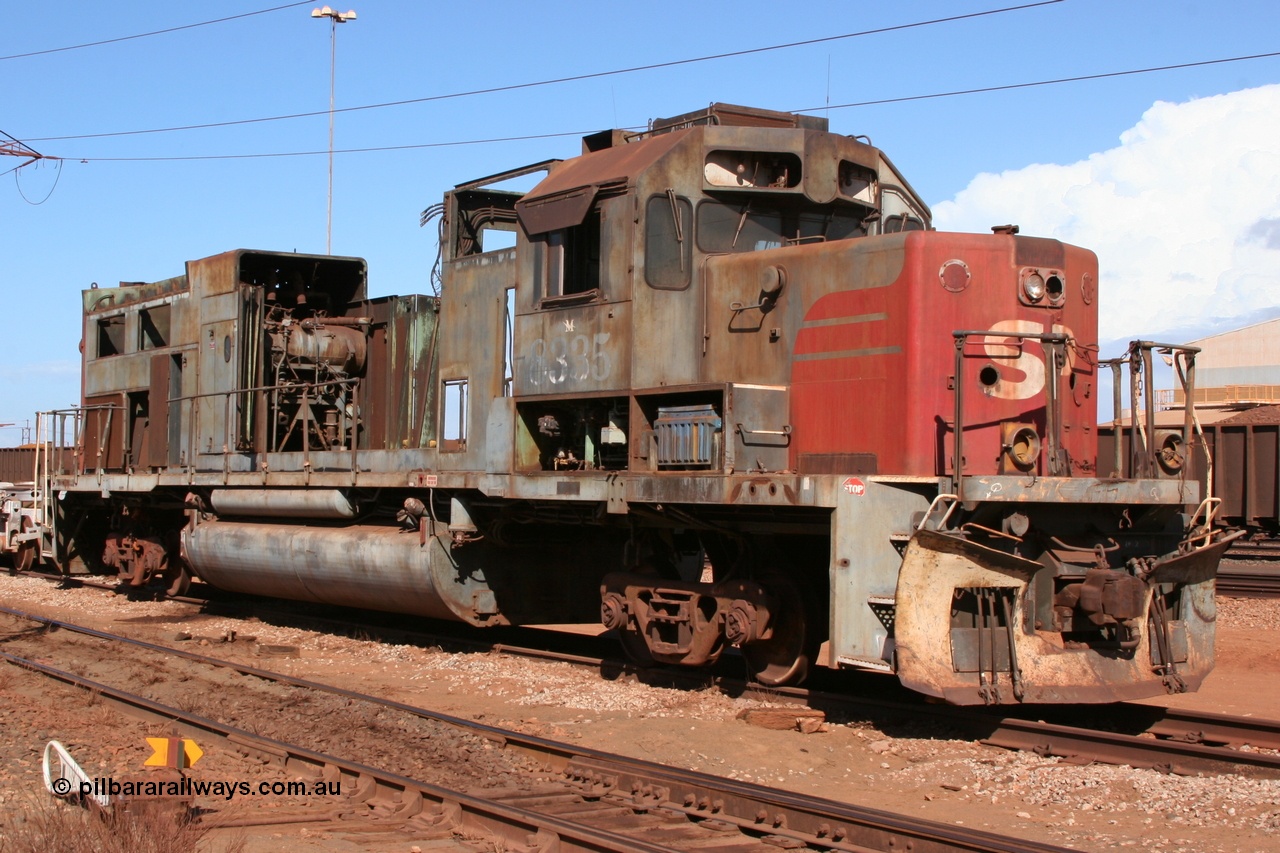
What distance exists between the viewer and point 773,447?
871cm

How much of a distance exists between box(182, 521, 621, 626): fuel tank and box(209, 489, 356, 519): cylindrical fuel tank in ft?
0.57

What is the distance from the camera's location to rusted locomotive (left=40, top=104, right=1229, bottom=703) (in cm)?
766

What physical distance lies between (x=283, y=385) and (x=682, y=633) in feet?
19.4

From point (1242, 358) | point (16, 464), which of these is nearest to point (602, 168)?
point (16, 464)

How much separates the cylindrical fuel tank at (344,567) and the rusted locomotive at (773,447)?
0.04 meters

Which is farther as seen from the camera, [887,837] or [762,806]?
[762,806]

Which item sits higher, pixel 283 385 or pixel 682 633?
pixel 283 385

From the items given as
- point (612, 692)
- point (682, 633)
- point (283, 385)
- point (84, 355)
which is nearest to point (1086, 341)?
point (682, 633)

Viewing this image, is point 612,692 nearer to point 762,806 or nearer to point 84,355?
point 762,806

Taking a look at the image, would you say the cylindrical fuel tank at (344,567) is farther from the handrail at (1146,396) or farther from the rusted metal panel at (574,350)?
the handrail at (1146,396)

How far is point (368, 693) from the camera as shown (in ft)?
32.4

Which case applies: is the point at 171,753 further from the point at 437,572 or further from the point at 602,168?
the point at 602,168

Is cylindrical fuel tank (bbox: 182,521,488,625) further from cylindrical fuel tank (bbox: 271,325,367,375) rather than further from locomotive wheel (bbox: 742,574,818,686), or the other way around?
locomotive wheel (bbox: 742,574,818,686)

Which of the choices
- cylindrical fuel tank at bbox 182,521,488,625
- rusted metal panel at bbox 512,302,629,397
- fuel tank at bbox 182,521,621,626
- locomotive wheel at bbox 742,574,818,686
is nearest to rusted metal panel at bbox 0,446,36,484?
cylindrical fuel tank at bbox 182,521,488,625
